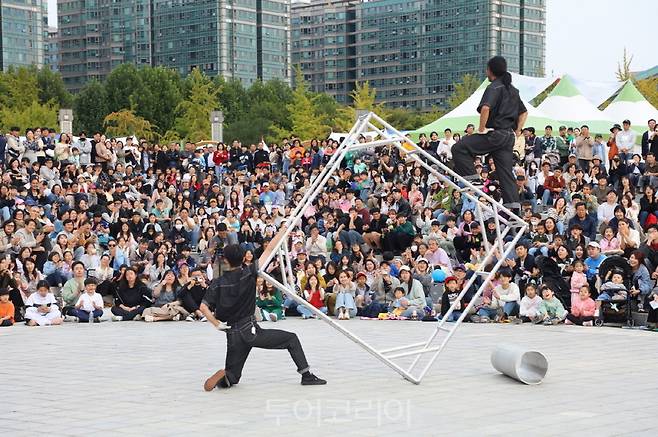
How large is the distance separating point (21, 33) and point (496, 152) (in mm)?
116159

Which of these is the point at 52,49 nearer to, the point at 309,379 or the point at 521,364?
the point at 309,379

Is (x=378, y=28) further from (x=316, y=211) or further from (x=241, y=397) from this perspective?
(x=241, y=397)

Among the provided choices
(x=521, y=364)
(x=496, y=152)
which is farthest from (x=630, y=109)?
(x=496, y=152)

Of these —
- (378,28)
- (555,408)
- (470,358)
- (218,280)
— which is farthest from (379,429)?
(378,28)

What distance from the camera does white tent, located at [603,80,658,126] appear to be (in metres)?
32.1

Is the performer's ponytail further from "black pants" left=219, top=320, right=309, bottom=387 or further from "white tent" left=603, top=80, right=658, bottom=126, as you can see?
"white tent" left=603, top=80, right=658, bottom=126

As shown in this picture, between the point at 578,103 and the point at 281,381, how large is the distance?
23179mm

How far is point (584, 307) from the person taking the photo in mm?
15188

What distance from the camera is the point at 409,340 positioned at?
44.8ft

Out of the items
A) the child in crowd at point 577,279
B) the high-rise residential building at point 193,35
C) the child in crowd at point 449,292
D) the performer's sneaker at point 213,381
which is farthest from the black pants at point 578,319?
the high-rise residential building at point 193,35

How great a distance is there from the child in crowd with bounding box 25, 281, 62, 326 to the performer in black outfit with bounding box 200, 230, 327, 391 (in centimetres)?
749

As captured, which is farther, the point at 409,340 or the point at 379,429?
the point at 409,340

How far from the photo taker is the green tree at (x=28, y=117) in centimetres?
5750

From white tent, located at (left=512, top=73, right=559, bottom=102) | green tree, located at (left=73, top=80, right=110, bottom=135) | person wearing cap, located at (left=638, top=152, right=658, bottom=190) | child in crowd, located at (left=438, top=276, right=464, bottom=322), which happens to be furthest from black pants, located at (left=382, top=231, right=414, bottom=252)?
green tree, located at (left=73, top=80, right=110, bottom=135)
